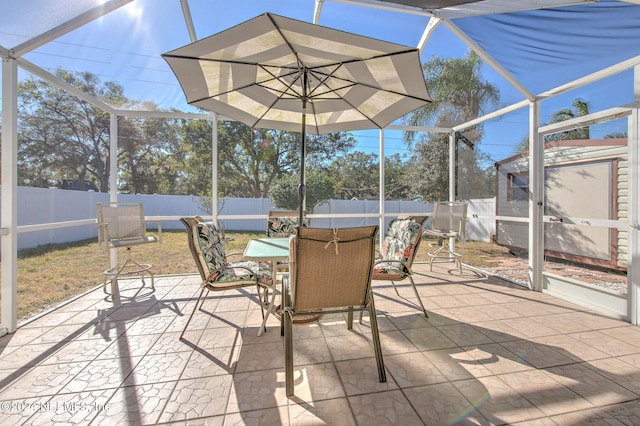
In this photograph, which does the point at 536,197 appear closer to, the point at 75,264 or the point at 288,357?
the point at 288,357

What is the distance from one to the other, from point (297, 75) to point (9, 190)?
266 centimetres

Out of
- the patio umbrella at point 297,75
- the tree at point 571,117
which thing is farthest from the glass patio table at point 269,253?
the tree at point 571,117

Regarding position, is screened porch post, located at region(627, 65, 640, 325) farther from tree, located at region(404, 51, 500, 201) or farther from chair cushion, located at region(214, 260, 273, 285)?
chair cushion, located at region(214, 260, 273, 285)

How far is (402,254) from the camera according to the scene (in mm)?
2742

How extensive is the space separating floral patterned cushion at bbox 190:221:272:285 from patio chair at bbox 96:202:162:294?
1647 mm

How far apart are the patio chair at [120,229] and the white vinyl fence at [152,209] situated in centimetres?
31

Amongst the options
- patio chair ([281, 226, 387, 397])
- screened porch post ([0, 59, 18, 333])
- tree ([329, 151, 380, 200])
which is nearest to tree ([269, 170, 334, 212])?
tree ([329, 151, 380, 200])

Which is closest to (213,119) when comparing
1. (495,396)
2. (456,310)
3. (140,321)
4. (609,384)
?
(140,321)

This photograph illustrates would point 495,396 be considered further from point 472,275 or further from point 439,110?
point 439,110

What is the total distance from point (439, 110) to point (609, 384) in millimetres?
6004

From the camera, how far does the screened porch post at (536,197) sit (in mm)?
3670

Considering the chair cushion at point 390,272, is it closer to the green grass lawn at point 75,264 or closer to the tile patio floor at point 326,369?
the tile patio floor at point 326,369

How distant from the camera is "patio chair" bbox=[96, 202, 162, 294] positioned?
343 cm

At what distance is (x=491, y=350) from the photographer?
2.15m
